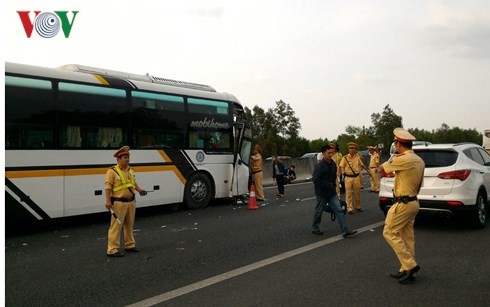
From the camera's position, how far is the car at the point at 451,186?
25.7 feet

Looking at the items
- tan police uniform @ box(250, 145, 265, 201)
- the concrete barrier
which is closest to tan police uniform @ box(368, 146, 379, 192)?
tan police uniform @ box(250, 145, 265, 201)

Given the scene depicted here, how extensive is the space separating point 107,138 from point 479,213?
8.12 meters

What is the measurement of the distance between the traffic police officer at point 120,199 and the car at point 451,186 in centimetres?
509

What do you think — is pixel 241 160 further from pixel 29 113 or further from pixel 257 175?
pixel 29 113

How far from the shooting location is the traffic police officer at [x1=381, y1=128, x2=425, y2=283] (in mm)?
5176

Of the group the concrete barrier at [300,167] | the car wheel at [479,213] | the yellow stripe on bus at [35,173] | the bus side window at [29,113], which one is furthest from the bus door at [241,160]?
the concrete barrier at [300,167]

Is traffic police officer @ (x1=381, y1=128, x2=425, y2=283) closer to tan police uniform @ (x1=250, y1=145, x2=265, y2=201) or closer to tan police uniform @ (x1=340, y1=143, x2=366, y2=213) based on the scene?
tan police uniform @ (x1=340, y1=143, x2=366, y2=213)

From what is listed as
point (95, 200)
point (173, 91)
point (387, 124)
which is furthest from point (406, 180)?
point (387, 124)

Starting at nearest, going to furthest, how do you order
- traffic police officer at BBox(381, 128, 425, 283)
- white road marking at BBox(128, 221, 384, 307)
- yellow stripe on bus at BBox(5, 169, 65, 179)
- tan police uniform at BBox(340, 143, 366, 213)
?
white road marking at BBox(128, 221, 384, 307) < traffic police officer at BBox(381, 128, 425, 283) < yellow stripe on bus at BBox(5, 169, 65, 179) < tan police uniform at BBox(340, 143, 366, 213)

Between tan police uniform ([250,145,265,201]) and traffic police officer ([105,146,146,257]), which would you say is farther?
tan police uniform ([250,145,265,201])

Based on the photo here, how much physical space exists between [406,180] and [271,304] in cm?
232

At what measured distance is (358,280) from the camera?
5137 mm

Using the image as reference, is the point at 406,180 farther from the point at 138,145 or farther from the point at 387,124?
the point at 387,124

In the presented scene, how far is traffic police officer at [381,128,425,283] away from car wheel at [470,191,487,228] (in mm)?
3505
